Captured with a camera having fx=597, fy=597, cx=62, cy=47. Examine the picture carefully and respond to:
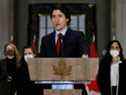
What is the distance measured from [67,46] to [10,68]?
4.81m

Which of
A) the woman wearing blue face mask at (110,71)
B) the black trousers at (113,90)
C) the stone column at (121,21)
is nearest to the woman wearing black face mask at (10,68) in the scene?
the woman wearing blue face mask at (110,71)

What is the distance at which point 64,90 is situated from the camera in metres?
5.08

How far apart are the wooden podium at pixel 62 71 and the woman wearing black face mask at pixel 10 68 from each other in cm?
448

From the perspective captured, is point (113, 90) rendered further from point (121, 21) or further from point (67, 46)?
point (67, 46)

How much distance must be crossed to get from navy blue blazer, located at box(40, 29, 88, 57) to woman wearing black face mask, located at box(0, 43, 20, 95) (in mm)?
4288

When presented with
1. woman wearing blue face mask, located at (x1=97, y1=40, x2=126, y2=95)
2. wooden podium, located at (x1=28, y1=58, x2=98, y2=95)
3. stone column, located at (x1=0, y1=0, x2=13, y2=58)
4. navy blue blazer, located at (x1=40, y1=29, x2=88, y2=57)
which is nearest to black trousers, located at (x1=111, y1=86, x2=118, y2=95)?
woman wearing blue face mask, located at (x1=97, y1=40, x2=126, y2=95)

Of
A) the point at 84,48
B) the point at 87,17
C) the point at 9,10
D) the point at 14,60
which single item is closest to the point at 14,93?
the point at 14,60

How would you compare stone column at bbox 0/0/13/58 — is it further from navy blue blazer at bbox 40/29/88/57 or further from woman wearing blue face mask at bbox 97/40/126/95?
navy blue blazer at bbox 40/29/88/57

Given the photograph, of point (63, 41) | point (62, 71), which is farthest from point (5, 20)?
point (62, 71)

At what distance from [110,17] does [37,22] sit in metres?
2.05

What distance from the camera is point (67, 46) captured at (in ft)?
17.2

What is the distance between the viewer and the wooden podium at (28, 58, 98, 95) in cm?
504

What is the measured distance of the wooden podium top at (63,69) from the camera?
5.04 meters

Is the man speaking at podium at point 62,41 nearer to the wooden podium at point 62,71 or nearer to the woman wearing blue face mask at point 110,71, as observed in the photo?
the wooden podium at point 62,71
